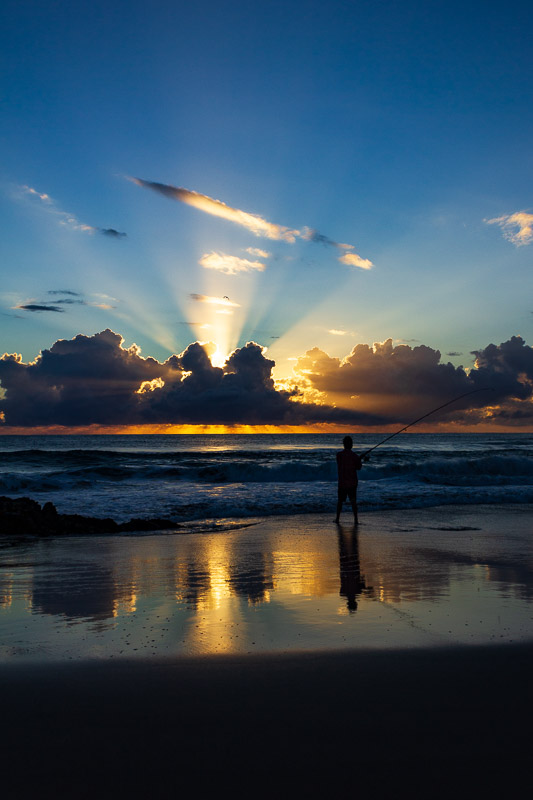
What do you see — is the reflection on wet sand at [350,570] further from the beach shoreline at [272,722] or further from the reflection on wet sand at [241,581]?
the beach shoreline at [272,722]

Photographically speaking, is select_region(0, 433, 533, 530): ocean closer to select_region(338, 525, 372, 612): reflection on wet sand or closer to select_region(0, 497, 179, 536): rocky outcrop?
select_region(0, 497, 179, 536): rocky outcrop

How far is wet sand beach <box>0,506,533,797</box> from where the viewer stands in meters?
2.71

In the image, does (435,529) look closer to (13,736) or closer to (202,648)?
(202,648)

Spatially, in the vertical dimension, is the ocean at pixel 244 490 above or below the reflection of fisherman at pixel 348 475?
below

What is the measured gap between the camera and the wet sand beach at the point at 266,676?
8.87 ft

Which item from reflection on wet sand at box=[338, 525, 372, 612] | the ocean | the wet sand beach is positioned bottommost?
the ocean

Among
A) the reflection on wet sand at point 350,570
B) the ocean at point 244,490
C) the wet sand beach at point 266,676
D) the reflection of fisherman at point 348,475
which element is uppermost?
the reflection of fisherman at point 348,475

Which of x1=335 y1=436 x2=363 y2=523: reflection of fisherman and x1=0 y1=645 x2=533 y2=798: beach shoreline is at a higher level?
x1=335 y1=436 x2=363 y2=523: reflection of fisherman

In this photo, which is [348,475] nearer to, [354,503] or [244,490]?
[354,503]

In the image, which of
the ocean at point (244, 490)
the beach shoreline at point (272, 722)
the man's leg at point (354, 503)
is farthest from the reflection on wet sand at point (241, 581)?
the ocean at point (244, 490)

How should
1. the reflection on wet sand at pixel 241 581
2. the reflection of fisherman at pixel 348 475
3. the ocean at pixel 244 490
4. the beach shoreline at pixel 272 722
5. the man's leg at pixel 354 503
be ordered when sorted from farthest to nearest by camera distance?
1. the ocean at pixel 244 490
2. the reflection of fisherman at pixel 348 475
3. the man's leg at pixel 354 503
4. the reflection on wet sand at pixel 241 581
5. the beach shoreline at pixel 272 722

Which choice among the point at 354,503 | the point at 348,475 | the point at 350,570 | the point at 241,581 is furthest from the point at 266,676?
the point at 348,475

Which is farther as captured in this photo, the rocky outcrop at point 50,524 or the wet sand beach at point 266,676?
the rocky outcrop at point 50,524

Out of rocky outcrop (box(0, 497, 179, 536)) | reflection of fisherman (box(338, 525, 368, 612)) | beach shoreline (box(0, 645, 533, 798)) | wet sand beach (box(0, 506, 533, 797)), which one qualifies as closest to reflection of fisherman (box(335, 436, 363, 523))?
reflection of fisherman (box(338, 525, 368, 612))
